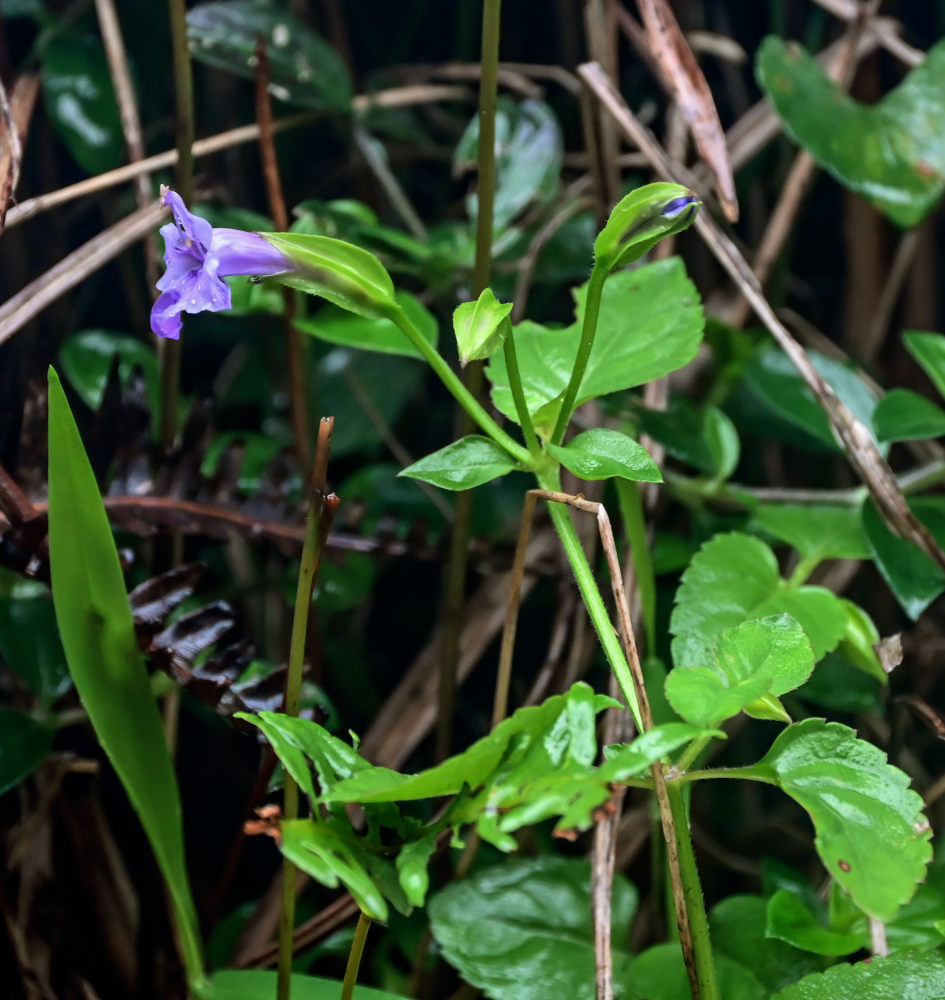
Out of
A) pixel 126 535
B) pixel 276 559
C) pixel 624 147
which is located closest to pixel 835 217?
pixel 624 147

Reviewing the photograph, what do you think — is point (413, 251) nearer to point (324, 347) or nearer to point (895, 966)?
point (324, 347)

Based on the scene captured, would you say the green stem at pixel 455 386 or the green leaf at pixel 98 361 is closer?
the green stem at pixel 455 386

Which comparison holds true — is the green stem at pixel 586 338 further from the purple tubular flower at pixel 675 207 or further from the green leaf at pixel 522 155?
the green leaf at pixel 522 155

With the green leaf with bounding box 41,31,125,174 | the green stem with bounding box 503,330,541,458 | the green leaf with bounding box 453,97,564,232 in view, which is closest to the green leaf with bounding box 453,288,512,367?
the green stem with bounding box 503,330,541,458

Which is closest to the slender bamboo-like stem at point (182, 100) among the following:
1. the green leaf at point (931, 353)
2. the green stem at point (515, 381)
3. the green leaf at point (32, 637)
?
the green leaf at point (32, 637)

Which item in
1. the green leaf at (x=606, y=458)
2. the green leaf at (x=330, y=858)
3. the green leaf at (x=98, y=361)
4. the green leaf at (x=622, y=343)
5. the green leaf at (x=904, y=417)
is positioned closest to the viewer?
the green leaf at (x=330, y=858)

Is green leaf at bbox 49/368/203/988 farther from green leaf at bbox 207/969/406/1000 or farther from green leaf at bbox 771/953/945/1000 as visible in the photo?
green leaf at bbox 771/953/945/1000

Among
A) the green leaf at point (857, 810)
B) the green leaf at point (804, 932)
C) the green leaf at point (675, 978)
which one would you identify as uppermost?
the green leaf at point (857, 810)
